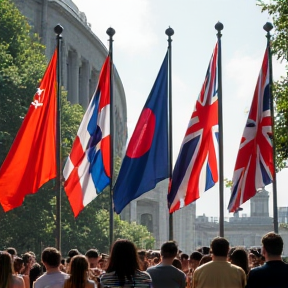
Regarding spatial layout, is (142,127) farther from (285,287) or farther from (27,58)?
(27,58)

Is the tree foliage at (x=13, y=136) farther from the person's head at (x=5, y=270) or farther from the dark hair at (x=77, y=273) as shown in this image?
the dark hair at (x=77, y=273)

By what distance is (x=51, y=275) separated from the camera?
1442 cm

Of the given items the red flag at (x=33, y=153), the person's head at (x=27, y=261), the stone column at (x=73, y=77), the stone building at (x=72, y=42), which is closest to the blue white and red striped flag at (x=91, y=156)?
the red flag at (x=33, y=153)

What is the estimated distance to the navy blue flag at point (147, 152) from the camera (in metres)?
26.4

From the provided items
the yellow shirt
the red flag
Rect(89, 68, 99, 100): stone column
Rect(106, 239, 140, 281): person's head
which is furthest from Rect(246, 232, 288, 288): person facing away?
Rect(89, 68, 99, 100): stone column

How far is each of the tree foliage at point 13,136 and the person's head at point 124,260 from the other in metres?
37.0

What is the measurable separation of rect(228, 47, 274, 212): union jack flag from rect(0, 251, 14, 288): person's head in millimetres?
12980

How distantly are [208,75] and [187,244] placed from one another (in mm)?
149286

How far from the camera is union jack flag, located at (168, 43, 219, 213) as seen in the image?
87.2 feet

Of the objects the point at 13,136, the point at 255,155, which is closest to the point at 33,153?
the point at 255,155

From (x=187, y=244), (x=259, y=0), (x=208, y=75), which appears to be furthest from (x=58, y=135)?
(x=187, y=244)

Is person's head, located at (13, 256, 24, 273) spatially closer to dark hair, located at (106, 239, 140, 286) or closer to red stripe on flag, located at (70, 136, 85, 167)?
dark hair, located at (106, 239, 140, 286)

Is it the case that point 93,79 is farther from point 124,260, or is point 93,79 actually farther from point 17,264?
point 124,260

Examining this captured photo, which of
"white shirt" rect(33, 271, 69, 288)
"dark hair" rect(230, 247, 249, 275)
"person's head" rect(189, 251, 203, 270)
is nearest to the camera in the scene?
"white shirt" rect(33, 271, 69, 288)
